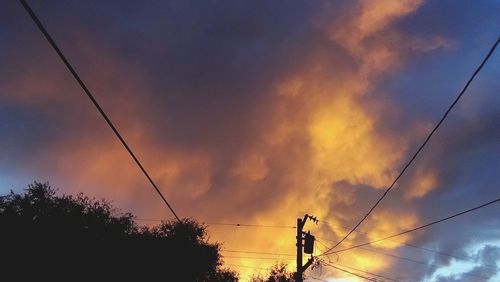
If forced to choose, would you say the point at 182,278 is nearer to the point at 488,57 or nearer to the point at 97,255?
the point at 97,255

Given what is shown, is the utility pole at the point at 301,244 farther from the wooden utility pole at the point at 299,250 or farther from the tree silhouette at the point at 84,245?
the tree silhouette at the point at 84,245

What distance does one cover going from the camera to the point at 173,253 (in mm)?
40219

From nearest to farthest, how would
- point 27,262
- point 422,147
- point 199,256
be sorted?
point 422,147, point 27,262, point 199,256

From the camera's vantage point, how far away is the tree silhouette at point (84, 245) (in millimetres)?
31469

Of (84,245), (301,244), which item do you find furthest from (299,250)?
(84,245)

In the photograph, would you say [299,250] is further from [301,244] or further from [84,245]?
[84,245]

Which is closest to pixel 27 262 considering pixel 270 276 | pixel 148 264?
pixel 148 264

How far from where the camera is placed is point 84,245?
33875 millimetres

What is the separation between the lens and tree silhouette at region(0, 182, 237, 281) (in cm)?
3147

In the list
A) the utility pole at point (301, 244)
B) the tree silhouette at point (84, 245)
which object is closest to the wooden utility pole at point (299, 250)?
the utility pole at point (301, 244)

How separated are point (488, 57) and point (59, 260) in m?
29.2

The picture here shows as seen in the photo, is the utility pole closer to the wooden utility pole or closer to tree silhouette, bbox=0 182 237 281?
the wooden utility pole

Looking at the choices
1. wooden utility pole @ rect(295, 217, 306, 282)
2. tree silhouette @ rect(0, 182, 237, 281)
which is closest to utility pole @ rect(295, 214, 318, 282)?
wooden utility pole @ rect(295, 217, 306, 282)

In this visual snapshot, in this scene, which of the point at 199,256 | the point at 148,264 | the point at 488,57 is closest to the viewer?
the point at 488,57
